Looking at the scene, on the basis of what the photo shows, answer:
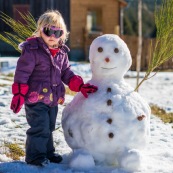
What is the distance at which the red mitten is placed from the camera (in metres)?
3.95

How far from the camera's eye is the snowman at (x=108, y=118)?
414cm

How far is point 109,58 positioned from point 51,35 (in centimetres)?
57

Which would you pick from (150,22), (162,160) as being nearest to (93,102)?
(162,160)

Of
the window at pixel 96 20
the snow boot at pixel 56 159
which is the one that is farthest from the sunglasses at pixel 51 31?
the window at pixel 96 20

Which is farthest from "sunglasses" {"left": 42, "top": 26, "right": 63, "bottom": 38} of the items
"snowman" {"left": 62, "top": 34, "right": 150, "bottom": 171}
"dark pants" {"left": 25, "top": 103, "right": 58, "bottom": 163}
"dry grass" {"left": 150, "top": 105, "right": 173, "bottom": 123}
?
"dry grass" {"left": 150, "top": 105, "right": 173, "bottom": 123}

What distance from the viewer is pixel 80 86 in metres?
4.33

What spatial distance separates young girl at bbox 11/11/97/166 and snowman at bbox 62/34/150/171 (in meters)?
0.15

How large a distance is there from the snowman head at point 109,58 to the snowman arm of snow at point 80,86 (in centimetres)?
15

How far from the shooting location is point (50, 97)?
4164 millimetres

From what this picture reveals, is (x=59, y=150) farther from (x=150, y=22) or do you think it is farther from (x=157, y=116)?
(x=150, y=22)

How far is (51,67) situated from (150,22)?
42.1 m

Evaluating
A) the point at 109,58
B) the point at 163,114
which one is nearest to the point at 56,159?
the point at 109,58

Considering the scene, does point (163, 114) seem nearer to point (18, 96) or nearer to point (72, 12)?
point (18, 96)

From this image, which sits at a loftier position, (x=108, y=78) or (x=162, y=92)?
(x=108, y=78)
